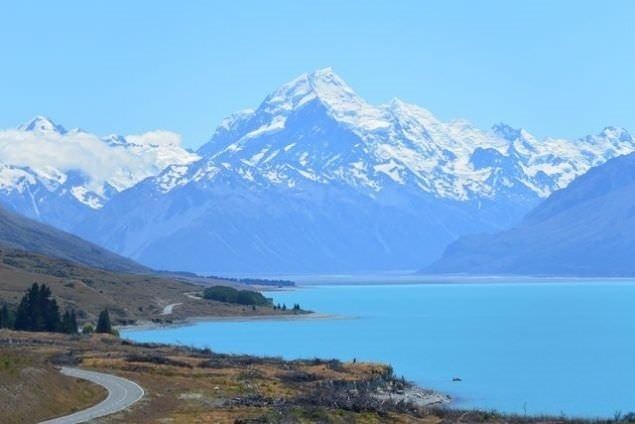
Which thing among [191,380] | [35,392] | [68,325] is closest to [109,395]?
[35,392]

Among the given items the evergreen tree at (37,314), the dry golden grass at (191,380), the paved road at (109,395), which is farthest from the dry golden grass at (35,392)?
the evergreen tree at (37,314)

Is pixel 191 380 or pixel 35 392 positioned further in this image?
pixel 191 380

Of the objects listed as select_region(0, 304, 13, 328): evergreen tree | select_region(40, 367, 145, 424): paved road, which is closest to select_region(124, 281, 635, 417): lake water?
select_region(0, 304, 13, 328): evergreen tree

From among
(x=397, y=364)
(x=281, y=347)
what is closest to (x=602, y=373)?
(x=397, y=364)

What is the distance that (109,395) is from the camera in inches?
2478

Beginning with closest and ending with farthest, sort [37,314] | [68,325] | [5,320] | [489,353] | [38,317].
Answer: [38,317], [37,314], [68,325], [5,320], [489,353]

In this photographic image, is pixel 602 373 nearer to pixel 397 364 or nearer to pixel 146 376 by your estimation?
pixel 397 364

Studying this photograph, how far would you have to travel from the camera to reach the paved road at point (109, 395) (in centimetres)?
5397

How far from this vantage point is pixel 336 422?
60406mm

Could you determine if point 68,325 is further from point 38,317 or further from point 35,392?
point 35,392

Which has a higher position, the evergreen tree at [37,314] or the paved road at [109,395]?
the evergreen tree at [37,314]

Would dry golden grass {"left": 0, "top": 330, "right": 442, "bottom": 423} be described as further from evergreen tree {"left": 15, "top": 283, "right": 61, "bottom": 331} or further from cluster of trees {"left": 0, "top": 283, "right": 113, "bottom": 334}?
cluster of trees {"left": 0, "top": 283, "right": 113, "bottom": 334}

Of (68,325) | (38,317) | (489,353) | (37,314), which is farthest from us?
(489,353)

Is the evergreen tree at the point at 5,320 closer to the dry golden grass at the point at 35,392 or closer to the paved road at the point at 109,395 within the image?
the paved road at the point at 109,395
